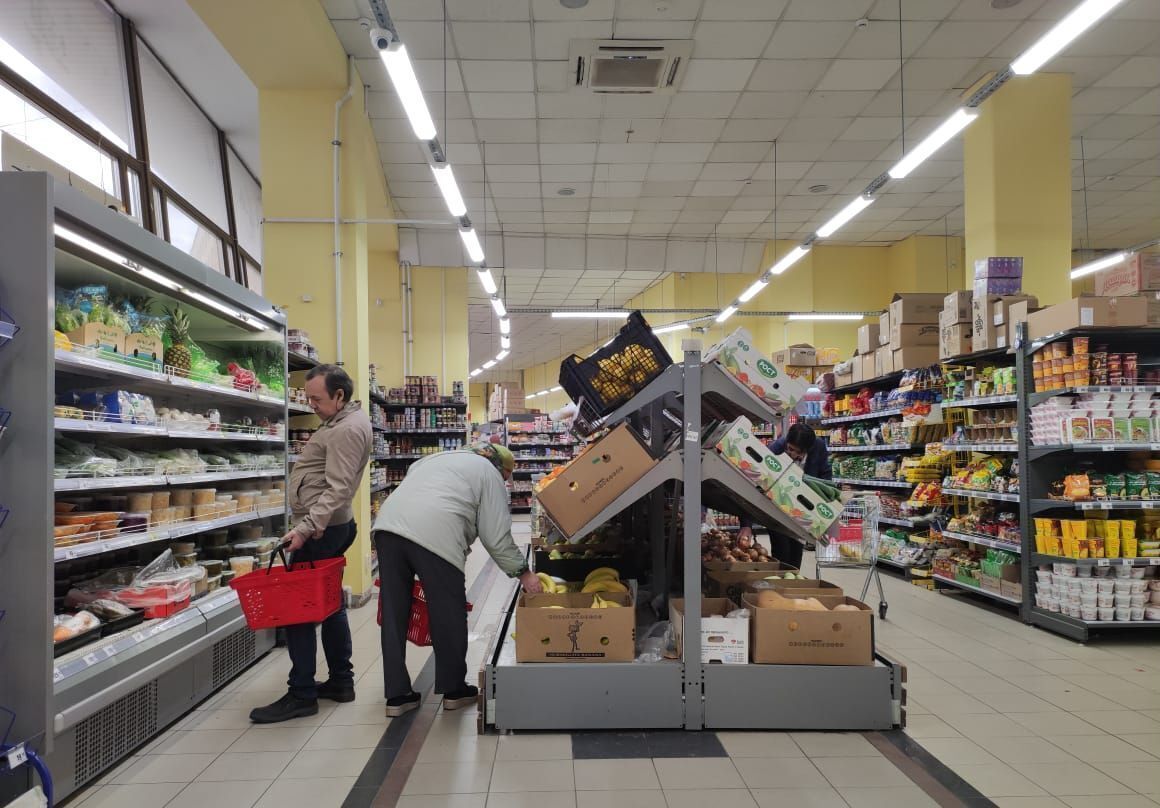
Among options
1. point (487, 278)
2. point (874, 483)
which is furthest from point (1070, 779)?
point (487, 278)

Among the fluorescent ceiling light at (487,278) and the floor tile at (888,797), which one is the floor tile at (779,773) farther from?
the fluorescent ceiling light at (487,278)

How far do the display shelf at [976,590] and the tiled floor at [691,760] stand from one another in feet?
4.66

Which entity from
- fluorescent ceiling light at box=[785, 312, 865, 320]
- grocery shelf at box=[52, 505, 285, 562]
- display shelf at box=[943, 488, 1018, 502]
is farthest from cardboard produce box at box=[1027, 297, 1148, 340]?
fluorescent ceiling light at box=[785, 312, 865, 320]

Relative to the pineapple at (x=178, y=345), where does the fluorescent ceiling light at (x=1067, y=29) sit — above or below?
above

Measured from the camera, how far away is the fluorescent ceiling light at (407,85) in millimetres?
4430

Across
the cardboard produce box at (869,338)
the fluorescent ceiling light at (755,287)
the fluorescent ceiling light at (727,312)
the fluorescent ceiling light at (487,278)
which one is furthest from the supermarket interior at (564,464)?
the fluorescent ceiling light at (727,312)

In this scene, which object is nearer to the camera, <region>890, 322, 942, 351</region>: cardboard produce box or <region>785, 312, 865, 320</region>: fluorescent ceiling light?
<region>890, 322, 942, 351</region>: cardboard produce box

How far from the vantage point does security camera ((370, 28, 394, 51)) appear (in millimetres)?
4258

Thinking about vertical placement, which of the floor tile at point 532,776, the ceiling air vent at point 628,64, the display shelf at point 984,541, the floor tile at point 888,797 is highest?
the ceiling air vent at point 628,64

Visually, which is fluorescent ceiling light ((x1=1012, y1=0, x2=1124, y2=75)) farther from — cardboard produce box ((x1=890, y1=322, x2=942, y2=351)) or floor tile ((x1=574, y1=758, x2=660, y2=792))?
floor tile ((x1=574, y1=758, x2=660, y2=792))

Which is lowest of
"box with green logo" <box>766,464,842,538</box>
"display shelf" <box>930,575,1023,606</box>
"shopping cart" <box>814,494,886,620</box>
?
"display shelf" <box>930,575,1023,606</box>

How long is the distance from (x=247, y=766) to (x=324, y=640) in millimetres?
847

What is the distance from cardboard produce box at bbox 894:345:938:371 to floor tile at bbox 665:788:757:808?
19.7 feet

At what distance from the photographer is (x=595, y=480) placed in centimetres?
326
